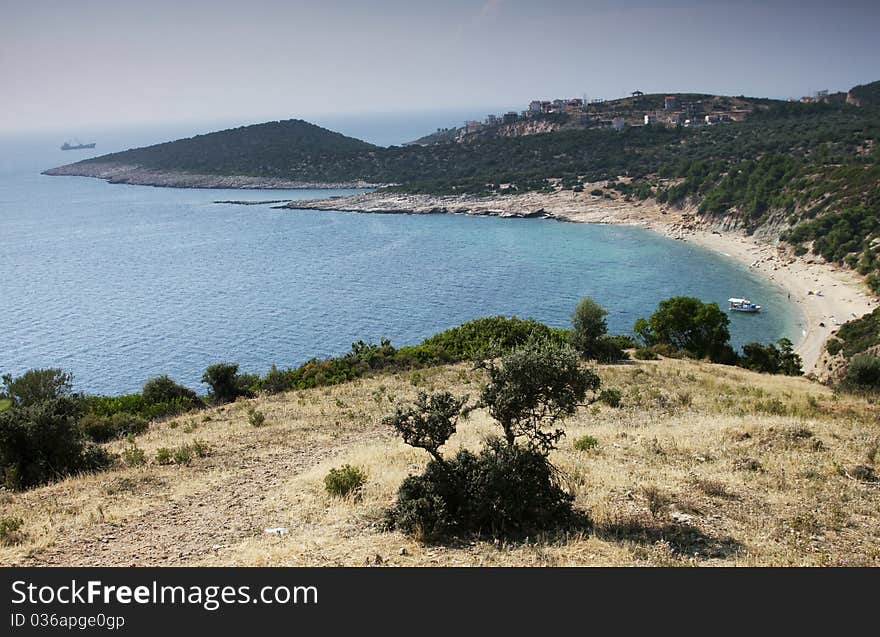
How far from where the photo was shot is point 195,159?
615ft

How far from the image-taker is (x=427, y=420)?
10500 millimetres

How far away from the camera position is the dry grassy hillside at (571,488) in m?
9.73

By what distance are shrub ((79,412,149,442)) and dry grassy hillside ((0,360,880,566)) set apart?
1117 millimetres

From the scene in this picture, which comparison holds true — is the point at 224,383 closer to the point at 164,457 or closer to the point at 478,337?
the point at 164,457

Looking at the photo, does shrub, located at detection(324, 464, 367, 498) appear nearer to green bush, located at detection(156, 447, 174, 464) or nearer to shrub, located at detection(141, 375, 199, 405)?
green bush, located at detection(156, 447, 174, 464)

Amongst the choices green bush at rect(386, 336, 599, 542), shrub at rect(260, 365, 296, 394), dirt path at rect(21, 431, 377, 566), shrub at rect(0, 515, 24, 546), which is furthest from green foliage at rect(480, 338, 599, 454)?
shrub at rect(260, 365, 296, 394)

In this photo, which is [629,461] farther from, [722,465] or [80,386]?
[80,386]

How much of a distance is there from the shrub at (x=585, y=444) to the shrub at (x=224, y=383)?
1839 cm

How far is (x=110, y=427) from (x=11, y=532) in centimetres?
1161

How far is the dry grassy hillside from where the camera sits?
9.73 m

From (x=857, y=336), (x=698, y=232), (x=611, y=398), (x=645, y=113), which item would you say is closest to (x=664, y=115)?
(x=645, y=113)

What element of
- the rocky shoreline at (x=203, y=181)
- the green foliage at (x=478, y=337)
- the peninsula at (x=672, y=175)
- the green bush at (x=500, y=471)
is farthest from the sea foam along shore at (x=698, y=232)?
the green bush at (x=500, y=471)

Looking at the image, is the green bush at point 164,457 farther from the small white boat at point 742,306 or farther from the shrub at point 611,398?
the small white boat at point 742,306
